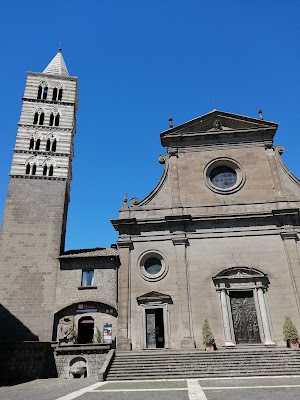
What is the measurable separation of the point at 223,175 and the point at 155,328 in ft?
38.8

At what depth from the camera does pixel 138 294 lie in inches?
818

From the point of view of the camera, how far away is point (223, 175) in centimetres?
2434

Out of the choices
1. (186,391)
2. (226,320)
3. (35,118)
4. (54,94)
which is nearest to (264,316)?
(226,320)

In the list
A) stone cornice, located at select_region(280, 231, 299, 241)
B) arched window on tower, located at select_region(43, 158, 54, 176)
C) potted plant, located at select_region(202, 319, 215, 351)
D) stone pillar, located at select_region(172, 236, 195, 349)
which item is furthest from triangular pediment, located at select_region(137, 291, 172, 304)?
arched window on tower, located at select_region(43, 158, 54, 176)

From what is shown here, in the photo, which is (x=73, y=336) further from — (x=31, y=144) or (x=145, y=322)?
(x=31, y=144)

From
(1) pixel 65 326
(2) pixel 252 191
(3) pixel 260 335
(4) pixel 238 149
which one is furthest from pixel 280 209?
(1) pixel 65 326

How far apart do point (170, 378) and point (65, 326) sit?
9762 mm

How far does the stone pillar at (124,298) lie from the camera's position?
19438mm

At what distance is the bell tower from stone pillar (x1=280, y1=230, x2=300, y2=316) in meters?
15.9

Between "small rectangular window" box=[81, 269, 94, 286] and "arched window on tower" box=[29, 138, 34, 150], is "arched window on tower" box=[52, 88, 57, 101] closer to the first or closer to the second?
"arched window on tower" box=[29, 138, 34, 150]

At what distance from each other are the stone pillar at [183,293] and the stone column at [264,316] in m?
4.25

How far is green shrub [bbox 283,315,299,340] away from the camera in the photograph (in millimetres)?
18016

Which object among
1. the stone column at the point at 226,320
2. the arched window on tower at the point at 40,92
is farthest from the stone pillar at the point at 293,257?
the arched window on tower at the point at 40,92

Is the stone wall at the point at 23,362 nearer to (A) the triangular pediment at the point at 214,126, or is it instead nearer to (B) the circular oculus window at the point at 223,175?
(B) the circular oculus window at the point at 223,175
